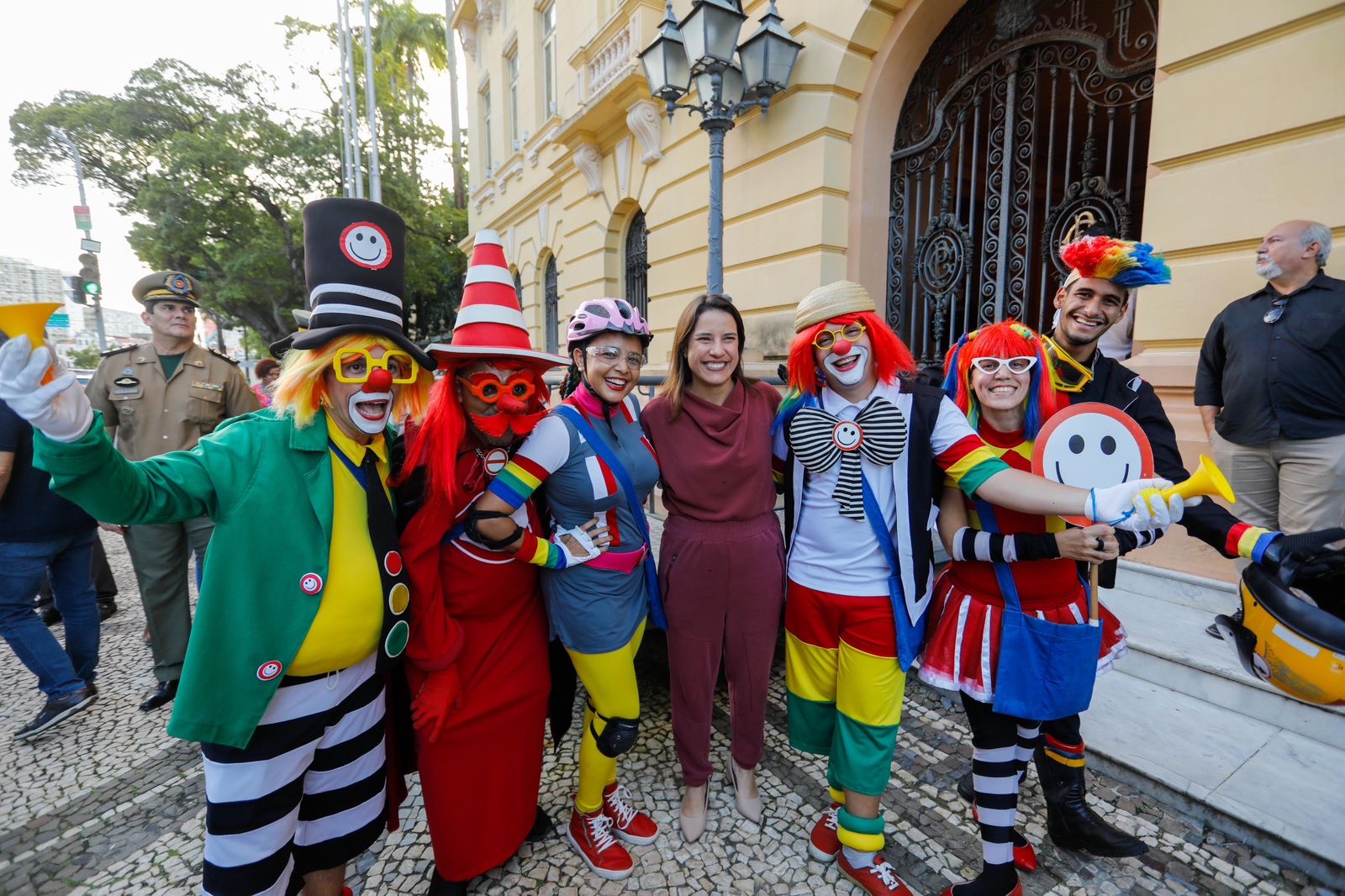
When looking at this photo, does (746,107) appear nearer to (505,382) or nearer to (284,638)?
(505,382)

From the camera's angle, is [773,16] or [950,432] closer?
[950,432]

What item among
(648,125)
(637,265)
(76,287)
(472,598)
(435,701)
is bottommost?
(435,701)

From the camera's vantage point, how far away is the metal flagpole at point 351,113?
57.5 ft

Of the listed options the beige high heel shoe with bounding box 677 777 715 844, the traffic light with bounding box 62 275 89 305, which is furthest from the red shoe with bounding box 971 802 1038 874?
the traffic light with bounding box 62 275 89 305

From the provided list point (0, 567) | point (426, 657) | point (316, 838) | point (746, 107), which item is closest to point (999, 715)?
point (426, 657)

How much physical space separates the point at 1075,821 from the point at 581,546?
2.01 m

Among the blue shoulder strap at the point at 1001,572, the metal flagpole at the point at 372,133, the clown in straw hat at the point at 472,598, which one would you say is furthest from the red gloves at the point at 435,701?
the metal flagpole at the point at 372,133

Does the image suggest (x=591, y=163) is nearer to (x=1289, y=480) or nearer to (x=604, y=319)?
(x=604, y=319)

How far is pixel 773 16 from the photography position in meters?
5.01

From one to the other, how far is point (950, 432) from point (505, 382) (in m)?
1.45

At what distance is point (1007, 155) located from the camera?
4.66 meters

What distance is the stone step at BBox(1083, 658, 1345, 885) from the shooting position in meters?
2.09

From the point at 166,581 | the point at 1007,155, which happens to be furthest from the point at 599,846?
the point at 1007,155

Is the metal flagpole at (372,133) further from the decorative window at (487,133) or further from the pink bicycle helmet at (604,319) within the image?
the pink bicycle helmet at (604,319)
